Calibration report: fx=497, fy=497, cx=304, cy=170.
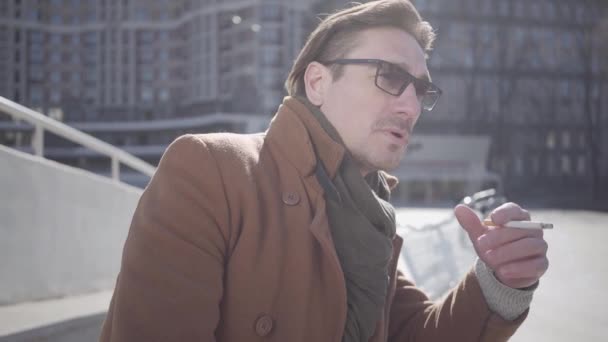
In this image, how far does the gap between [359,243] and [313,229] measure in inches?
A: 9.1

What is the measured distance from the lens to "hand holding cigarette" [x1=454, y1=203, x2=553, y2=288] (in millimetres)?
1734

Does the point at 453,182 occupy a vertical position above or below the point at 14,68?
below

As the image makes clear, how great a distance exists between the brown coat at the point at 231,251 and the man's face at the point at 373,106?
7.4 inches

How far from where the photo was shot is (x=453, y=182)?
45906mm

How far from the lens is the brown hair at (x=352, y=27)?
215 centimetres

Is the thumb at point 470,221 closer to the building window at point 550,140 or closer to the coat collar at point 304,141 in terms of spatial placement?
the coat collar at point 304,141

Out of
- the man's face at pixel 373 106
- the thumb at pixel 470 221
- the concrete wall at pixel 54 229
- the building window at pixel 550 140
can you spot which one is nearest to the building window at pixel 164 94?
the building window at pixel 550 140

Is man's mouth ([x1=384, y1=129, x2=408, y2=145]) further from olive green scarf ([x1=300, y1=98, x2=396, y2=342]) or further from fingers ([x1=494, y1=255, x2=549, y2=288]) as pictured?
fingers ([x1=494, y1=255, x2=549, y2=288])

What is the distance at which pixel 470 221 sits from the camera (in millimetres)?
1828

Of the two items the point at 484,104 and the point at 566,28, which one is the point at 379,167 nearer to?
the point at 484,104

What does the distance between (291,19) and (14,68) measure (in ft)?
94.2

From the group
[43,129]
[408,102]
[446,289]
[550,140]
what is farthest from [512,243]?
[550,140]

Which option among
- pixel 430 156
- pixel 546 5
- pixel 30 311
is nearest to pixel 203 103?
pixel 430 156

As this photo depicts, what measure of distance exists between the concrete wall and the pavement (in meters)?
0.25
